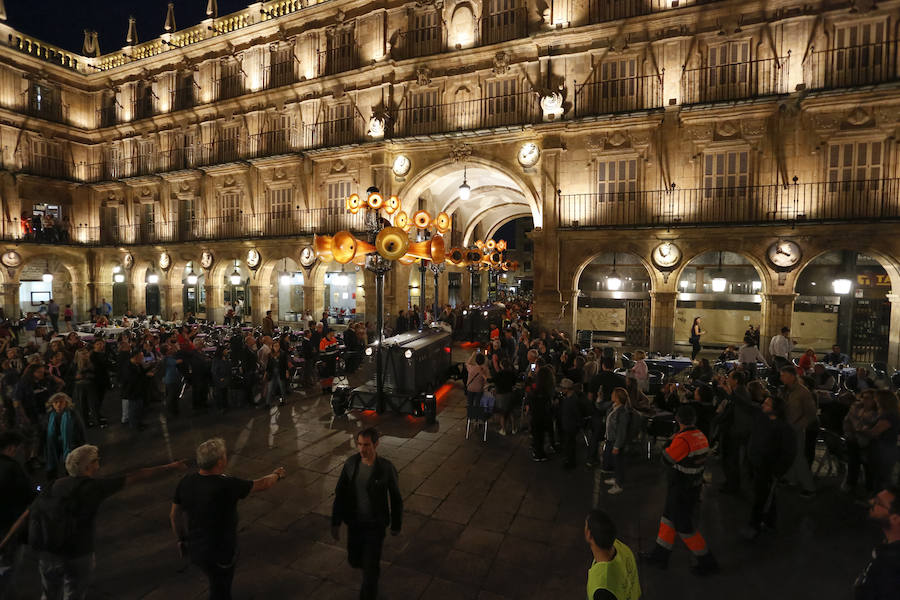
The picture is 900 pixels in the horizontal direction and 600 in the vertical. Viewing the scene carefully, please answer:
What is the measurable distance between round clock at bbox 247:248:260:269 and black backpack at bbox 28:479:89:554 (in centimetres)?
1972

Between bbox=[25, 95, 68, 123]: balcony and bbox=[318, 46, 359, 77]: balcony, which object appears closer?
bbox=[318, 46, 359, 77]: balcony

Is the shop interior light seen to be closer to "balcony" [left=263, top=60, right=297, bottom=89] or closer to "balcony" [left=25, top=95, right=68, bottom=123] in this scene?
"balcony" [left=263, top=60, right=297, bottom=89]

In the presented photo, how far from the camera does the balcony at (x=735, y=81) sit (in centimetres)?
1402

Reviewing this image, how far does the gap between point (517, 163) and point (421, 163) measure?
419 centimetres

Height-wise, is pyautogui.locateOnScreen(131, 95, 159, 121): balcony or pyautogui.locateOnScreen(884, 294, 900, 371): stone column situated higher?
pyautogui.locateOnScreen(131, 95, 159, 121): balcony

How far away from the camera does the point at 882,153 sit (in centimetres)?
1316

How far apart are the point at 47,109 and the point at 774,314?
3695 centimetres

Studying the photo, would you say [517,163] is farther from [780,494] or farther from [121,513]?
[121,513]

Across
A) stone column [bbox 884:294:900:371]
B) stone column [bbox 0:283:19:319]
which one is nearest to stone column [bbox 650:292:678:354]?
stone column [bbox 884:294:900:371]

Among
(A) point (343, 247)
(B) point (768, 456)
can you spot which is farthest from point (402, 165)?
(B) point (768, 456)

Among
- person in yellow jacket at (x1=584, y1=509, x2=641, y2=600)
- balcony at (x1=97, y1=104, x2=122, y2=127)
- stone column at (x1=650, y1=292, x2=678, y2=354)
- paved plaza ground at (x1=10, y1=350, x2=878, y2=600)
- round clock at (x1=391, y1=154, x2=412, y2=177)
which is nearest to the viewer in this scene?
person in yellow jacket at (x1=584, y1=509, x2=641, y2=600)

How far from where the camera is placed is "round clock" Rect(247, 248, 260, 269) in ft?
70.5

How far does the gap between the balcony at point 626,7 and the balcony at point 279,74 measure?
45.1 ft

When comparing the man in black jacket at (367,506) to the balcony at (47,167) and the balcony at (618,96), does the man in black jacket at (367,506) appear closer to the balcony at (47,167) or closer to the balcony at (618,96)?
the balcony at (618,96)
